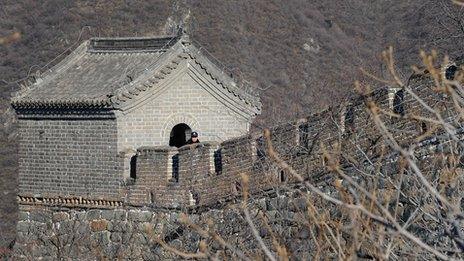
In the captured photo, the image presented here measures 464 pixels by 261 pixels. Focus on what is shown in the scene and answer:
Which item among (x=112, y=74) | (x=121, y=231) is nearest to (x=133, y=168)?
(x=121, y=231)

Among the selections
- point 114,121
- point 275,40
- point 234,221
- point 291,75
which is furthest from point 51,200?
point 275,40

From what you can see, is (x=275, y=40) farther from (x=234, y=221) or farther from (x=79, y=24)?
(x=234, y=221)

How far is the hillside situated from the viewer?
3859 centimetres

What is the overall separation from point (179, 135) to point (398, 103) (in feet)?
33.7

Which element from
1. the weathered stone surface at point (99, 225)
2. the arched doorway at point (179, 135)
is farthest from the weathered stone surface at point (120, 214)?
the arched doorway at point (179, 135)

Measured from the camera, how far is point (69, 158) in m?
18.5

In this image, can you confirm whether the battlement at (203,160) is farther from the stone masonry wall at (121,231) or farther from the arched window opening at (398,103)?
the stone masonry wall at (121,231)

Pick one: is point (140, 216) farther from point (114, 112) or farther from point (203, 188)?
point (114, 112)

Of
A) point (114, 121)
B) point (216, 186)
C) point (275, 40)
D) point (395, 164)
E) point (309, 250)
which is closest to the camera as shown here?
point (395, 164)

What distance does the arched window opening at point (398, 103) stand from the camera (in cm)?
1065

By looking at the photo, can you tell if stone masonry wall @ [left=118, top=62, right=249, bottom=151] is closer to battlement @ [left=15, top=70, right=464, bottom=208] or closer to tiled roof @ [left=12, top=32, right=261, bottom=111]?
tiled roof @ [left=12, top=32, right=261, bottom=111]

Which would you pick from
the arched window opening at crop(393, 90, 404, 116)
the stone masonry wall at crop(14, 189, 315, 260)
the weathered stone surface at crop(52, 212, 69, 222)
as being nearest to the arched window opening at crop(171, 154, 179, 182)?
the stone masonry wall at crop(14, 189, 315, 260)

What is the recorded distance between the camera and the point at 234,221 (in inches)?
523

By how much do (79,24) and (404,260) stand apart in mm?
35748
